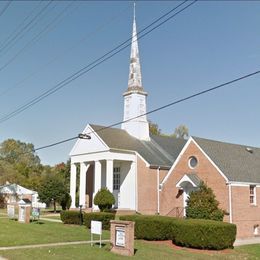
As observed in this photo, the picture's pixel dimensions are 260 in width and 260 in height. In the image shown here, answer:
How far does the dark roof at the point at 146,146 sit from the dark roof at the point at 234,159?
31.2 ft

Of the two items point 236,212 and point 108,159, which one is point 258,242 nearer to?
point 236,212

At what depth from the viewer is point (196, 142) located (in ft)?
99.1

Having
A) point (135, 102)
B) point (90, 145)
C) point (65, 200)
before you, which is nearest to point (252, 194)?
point (90, 145)

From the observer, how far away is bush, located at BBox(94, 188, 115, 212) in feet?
117

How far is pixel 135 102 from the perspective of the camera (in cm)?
4603

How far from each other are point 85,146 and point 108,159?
13.9ft

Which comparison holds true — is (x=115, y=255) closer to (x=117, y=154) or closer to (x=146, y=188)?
(x=146, y=188)

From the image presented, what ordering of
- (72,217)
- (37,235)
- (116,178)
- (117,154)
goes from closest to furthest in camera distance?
(37,235)
(72,217)
(117,154)
(116,178)

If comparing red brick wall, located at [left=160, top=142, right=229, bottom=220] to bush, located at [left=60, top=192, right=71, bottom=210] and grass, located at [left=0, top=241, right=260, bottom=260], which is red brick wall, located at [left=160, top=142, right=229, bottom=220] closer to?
grass, located at [left=0, top=241, right=260, bottom=260]

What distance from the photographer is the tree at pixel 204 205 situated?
26.8m

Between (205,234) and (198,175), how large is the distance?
10232mm

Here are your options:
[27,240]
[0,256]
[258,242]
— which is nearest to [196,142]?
[258,242]

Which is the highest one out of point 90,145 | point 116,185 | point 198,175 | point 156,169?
point 90,145

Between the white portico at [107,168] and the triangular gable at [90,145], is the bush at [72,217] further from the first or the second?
the triangular gable at [90,145]
